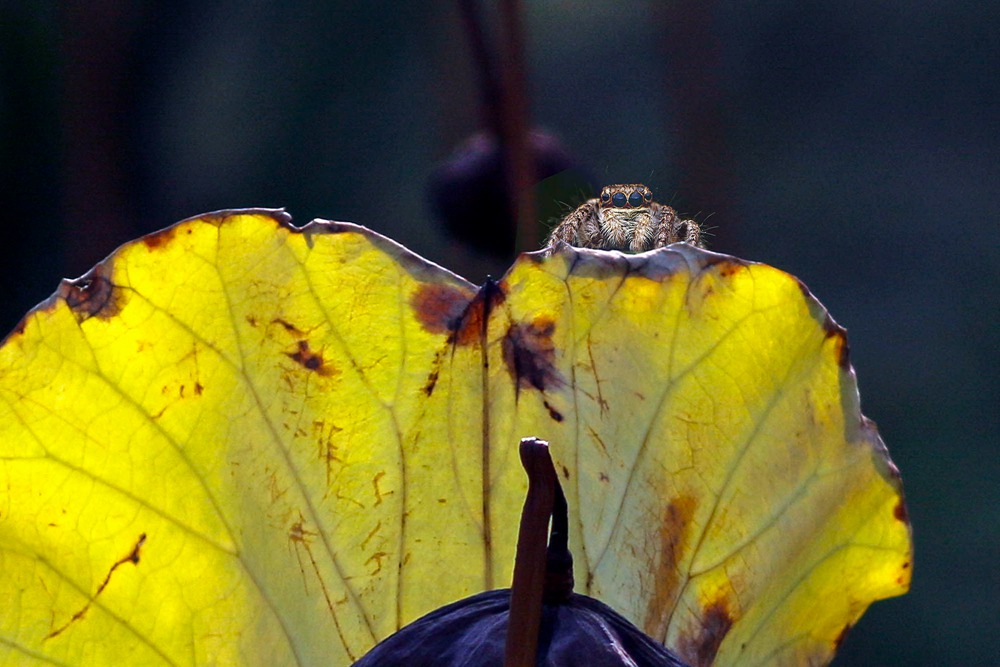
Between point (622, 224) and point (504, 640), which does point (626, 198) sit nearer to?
point (622, 224)

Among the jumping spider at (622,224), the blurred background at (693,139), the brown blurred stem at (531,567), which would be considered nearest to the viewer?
the brown blurred stem at (531,567)

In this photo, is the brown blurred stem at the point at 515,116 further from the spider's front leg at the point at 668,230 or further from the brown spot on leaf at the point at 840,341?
the brown spot on leaf at the point at 840,341

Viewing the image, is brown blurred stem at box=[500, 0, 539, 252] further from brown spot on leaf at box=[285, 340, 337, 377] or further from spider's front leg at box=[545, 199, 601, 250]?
brown spot on leaf at box=[285, 340, 337, 377]

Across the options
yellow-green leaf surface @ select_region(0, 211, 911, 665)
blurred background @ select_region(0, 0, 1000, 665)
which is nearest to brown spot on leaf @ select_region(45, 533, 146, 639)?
yellow-green leaf surface @ select_region(0, 211, 911, 665)

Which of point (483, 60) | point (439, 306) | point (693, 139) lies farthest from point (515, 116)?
point (693, 139)

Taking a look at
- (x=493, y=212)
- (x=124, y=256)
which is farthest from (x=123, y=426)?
(x=493, y=212)

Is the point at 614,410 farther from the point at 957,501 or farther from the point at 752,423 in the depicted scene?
the point at 957,501

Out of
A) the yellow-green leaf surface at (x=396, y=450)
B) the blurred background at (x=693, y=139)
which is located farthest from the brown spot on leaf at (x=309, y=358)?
the blurred background at (x=693, y=139)
